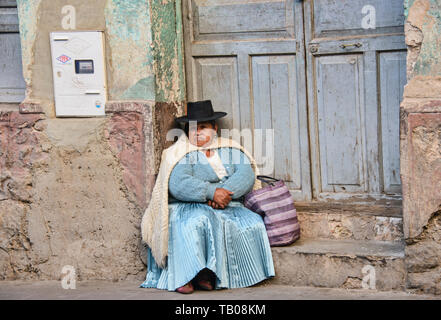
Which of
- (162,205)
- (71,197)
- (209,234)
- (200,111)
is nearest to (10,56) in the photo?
(71,197)

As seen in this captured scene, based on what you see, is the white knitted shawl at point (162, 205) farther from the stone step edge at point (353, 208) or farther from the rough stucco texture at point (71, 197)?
the stone step edge at point (353, 208)

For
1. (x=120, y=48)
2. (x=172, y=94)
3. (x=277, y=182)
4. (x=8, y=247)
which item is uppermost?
(x=120, y=48)

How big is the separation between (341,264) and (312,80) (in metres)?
1.29

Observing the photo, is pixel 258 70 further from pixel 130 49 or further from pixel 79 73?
pixel 79 73

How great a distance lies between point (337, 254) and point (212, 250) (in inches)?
31.2

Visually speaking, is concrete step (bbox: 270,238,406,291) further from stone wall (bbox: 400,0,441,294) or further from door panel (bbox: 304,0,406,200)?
door panel (bbox: 304,0,406,200)

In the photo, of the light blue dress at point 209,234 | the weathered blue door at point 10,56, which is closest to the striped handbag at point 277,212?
the light blue dress at point 209,234

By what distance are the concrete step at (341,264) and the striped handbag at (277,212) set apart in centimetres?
7

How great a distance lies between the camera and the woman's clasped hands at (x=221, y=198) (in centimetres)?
465

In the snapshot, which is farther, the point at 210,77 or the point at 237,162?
the point at 210,77

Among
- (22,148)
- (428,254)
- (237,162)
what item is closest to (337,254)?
(428,254)

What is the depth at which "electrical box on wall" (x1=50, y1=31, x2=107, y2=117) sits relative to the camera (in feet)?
16.0

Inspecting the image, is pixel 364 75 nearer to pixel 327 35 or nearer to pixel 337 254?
pixel 327 35

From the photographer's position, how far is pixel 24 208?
507 centimetres
